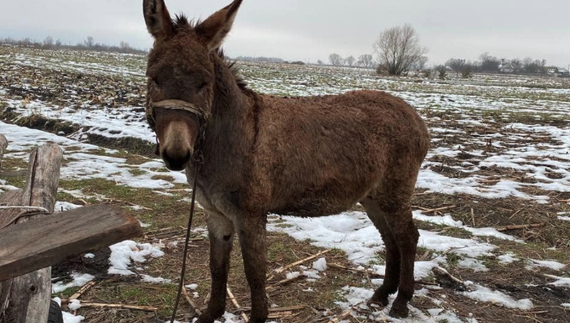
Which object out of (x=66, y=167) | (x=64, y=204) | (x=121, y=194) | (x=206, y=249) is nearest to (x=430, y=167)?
(x=206, y=249)

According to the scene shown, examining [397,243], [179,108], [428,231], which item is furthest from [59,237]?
[428,231]

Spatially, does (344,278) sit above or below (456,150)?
below

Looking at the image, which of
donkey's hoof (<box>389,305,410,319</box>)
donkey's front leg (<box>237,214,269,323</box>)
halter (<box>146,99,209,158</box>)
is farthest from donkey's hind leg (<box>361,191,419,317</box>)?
halter (<box>146,99,209,158</box>)

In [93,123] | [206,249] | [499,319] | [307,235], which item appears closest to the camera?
[499,319]

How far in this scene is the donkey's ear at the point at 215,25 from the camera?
2686 mm

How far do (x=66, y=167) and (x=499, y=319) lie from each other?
7.39 m

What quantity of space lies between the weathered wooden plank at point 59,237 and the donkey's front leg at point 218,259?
5.71 ft

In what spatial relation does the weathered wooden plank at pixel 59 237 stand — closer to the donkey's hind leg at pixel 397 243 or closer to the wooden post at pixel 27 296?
the wooden post at pixel 27 296

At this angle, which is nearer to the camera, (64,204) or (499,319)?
(499,319)

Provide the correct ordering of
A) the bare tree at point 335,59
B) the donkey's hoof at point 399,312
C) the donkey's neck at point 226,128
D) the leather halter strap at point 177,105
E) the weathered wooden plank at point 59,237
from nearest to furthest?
1. the weathered wooden plank at point 59,237
2. the leather halter strap at point 177,105
3. the donkey's neck at point 226,128
4. the donkey's hoof at point 399,312
5. the bare tree at point 335,59

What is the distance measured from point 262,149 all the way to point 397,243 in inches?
65.7

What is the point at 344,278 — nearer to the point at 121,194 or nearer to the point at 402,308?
the point at 402,308

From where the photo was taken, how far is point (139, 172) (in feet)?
25.6

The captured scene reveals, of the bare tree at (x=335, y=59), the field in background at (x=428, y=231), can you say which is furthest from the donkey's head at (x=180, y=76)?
the bare tree at (x=335, y=59)
